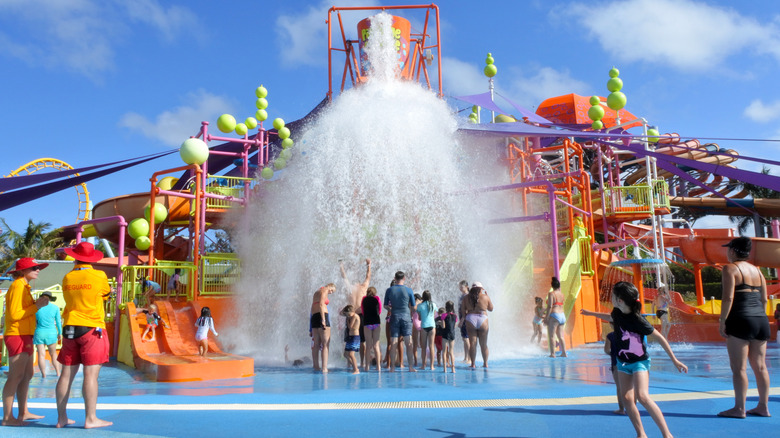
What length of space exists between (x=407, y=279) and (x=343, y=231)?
164 centimetres

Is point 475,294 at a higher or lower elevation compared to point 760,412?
higher

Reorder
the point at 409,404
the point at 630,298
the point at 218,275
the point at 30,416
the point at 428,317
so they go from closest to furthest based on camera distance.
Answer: the point at 630,298
the point at 30,416
the point at 409,404
the point at 428,317
the point at 218,275

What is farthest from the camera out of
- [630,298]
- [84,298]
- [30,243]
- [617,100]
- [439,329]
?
[30,243]

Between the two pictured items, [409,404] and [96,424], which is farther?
[409,404]

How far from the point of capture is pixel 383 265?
1184 centimetres

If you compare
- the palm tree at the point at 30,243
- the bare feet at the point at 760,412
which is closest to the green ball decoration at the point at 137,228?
the bare feet at the point at 760,412

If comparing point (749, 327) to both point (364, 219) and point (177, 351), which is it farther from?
point (177, 351)

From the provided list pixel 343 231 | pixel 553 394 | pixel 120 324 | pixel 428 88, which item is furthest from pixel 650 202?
pixel 120 324

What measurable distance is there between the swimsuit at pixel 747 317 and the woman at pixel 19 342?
603cm

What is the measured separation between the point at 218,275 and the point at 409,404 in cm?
915

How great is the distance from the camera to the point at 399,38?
1797 cm

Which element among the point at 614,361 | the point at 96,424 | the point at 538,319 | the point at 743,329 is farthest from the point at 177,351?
the point at 743,329

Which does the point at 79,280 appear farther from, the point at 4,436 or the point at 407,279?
the point at 407,279

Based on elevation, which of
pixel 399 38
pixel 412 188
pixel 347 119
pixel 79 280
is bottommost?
pixel 79 280
